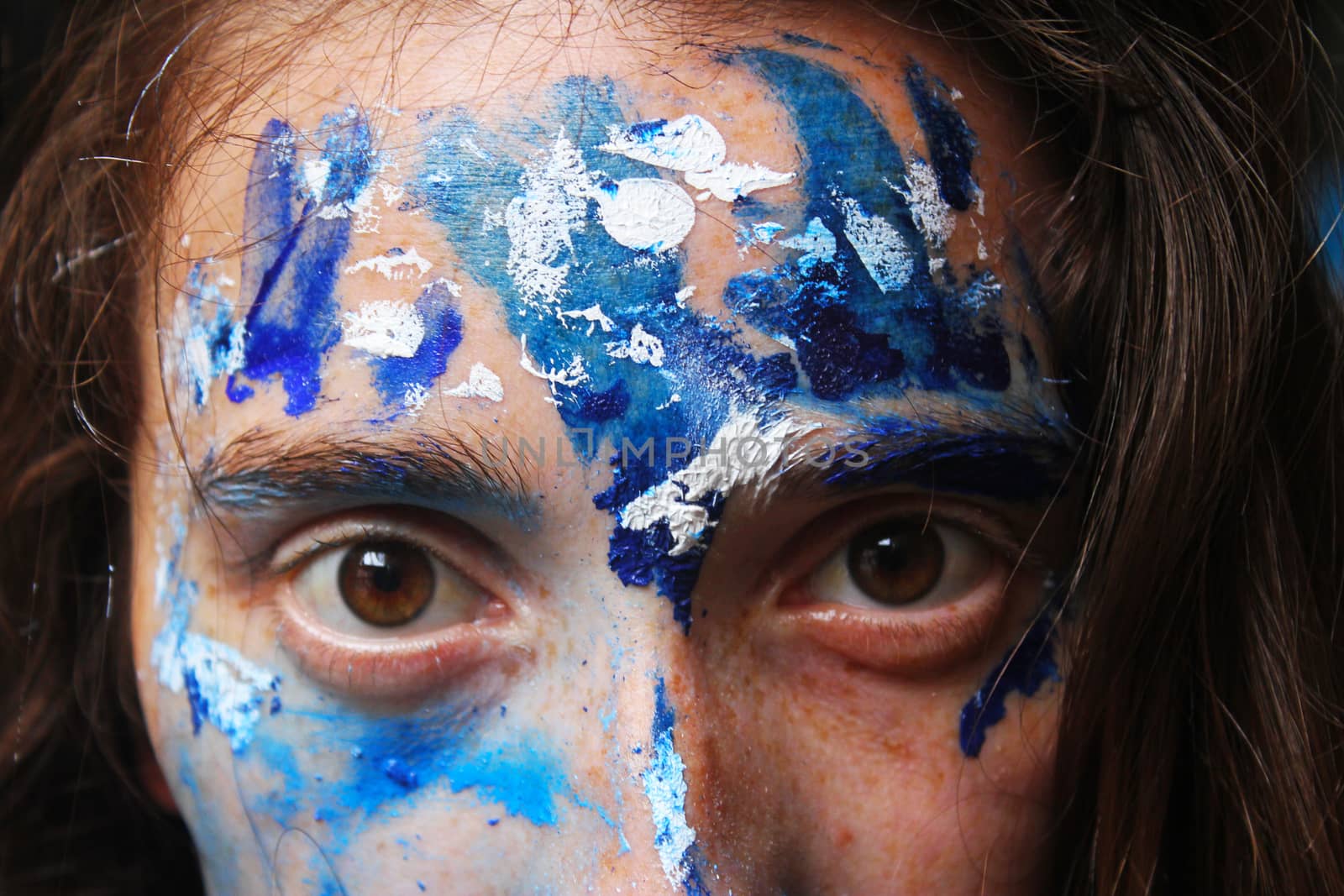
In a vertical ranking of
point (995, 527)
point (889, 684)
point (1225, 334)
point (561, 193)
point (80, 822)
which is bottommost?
point (80, 822)

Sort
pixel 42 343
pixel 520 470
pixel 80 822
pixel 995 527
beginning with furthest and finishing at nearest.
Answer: pixel 80 822
pixel 42 343
pixel 995 527
pixel 520 470

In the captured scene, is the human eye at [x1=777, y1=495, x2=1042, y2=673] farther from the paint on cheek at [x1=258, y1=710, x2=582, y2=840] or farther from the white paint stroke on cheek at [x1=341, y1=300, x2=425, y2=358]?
the white paint stroke on cheek at [x1=341, y1=300, x2=425, y2=358]

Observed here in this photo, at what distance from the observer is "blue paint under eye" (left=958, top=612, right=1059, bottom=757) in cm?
105

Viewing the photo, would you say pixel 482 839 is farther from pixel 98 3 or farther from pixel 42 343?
pixel 98 3

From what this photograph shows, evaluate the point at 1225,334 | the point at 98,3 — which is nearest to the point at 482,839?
the point at 1225,334

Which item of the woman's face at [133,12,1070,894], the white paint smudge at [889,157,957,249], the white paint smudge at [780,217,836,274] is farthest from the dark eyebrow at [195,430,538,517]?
the white paint smudge at [889,157,957,249]

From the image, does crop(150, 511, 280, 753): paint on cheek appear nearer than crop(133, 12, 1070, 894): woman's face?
No

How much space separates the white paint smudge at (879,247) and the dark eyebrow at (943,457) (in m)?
0.14

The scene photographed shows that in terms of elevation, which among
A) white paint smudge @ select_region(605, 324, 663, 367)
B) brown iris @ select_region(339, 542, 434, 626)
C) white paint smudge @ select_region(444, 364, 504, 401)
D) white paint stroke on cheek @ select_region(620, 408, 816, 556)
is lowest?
brown iris @ select_region(339, 542, 434, 626)

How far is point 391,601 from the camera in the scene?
3.48 feet

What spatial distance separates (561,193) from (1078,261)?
53 centimetres

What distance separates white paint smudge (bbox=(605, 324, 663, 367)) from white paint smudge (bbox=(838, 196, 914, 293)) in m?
0.21

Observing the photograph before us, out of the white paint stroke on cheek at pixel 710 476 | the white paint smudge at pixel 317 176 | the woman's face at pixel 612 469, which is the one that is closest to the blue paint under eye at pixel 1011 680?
the woman's face at pixel 612 469

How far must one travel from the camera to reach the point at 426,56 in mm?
1035
